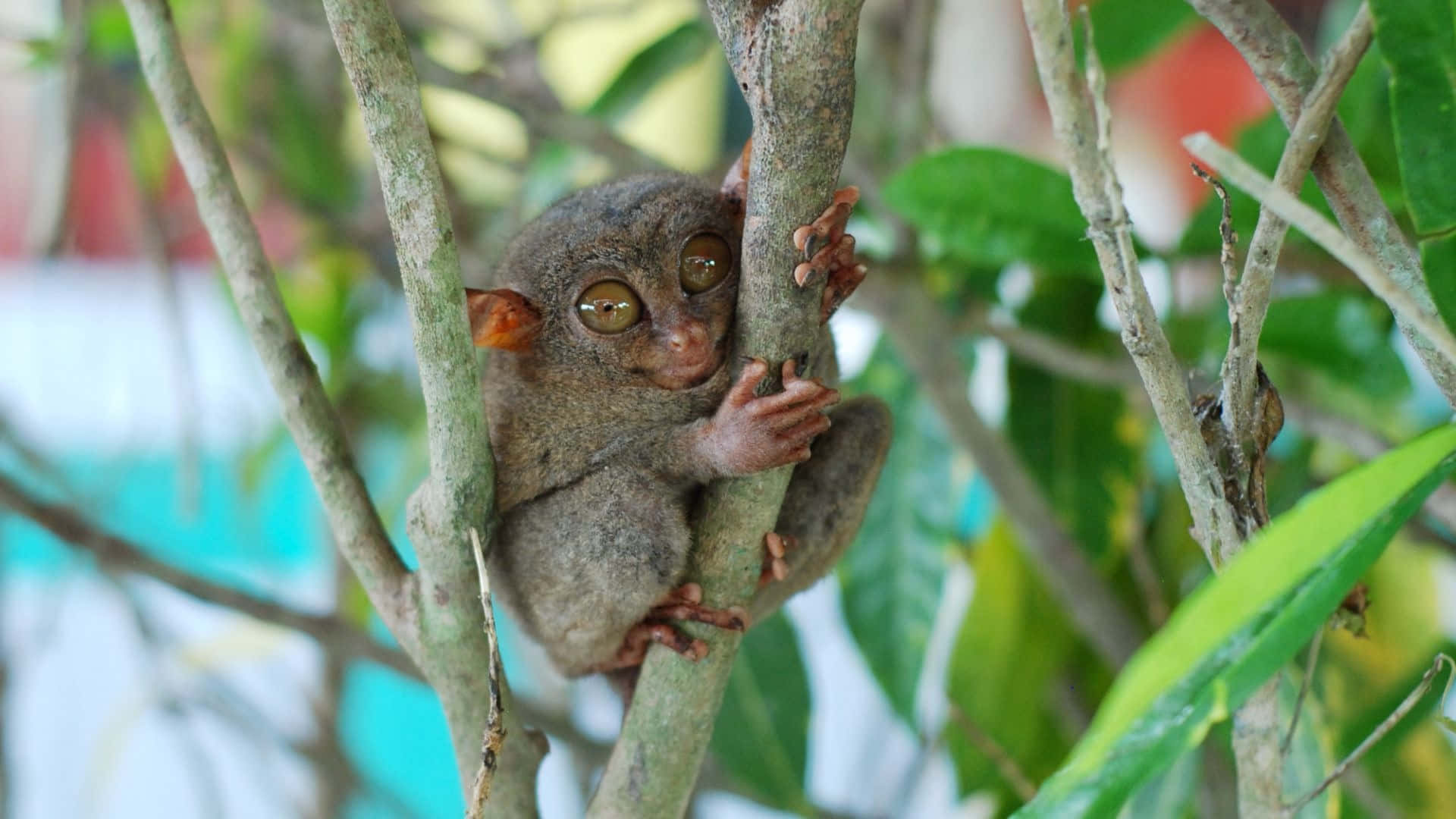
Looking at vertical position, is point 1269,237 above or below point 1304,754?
above

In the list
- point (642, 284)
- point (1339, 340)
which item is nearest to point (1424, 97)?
point (642, 284)

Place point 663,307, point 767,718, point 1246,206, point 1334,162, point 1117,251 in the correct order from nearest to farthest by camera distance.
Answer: point 1117,251
point 1334,162
point 663,307
point 1246,206
point 767,718

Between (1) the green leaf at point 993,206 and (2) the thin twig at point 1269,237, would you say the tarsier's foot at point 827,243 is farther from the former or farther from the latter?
(1) the green leaf at point 993,206

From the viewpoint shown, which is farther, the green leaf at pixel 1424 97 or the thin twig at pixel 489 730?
the thin twig at pixel 489 730

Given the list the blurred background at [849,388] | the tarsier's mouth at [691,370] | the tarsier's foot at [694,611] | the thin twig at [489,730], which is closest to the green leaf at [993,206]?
the blurred background at [849,388]

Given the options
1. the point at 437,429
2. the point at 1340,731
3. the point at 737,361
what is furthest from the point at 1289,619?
the point at 1340,731

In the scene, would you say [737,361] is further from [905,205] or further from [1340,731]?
[1340,731]

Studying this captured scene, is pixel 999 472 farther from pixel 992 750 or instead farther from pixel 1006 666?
pixel 992 750
